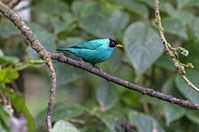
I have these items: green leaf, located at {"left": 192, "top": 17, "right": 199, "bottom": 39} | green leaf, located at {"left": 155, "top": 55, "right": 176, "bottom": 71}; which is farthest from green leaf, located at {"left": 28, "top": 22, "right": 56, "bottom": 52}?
green leaf, located at {"left": 192, "top": 17, "right": 199, "bottom": 39}

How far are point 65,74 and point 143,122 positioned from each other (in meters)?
0.49

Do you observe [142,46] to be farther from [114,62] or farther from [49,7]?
[49,7]

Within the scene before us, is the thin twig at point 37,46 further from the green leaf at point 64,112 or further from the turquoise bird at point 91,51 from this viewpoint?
the green leaf at point 64,112

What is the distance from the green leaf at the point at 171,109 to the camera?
248 centimetres

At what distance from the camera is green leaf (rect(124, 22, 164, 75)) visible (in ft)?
8.14

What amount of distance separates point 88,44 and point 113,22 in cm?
80

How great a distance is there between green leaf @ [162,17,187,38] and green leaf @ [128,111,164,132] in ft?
1.61

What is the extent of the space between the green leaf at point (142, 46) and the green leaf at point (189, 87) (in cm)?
18

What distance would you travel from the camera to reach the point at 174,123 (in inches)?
112

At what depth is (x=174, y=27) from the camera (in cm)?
263

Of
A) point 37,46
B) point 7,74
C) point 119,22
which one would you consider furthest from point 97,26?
point 37,46

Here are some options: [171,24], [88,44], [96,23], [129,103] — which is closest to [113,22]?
[96,23]

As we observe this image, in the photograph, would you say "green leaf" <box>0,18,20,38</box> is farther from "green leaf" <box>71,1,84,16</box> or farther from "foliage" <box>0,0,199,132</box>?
"green leaf" <box>71,1,84,16</box>

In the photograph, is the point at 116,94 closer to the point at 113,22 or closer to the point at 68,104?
the point at 68,104
